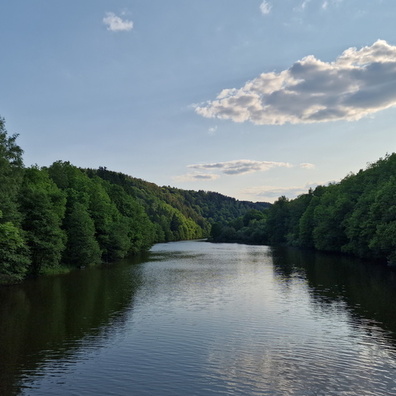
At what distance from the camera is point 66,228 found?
65.8 meters

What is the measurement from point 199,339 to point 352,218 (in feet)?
196

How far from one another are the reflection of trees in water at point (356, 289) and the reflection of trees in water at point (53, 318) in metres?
17.6

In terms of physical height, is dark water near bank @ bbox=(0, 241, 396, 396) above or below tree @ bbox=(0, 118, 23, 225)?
below

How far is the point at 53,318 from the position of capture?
30.1 meters

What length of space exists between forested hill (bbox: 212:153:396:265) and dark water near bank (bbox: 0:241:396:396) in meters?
17.8

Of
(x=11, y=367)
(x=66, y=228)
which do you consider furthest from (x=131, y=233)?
(x=11, y=367)

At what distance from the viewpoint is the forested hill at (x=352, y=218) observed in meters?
61.9

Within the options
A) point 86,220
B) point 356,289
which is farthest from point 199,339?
point 86,220

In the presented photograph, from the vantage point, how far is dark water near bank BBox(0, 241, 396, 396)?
17.6 m

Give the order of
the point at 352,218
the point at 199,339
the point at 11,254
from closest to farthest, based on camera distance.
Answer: the point at 199,339
the point at 11,254
the point at 352,218

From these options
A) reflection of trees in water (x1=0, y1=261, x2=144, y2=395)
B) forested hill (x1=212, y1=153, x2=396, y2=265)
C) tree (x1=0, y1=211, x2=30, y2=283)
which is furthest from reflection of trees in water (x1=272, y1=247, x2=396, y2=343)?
tree (x1=0, y1=211, x2=30, y2=283)

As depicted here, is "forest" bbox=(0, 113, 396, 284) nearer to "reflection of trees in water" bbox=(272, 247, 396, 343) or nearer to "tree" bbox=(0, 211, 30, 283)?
"tree" bbox=(0, 211, 30, 283)

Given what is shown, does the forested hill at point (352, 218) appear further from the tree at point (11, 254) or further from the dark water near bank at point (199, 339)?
the tree at point (11, 254)

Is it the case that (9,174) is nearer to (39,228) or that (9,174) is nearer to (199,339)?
(39,228)
